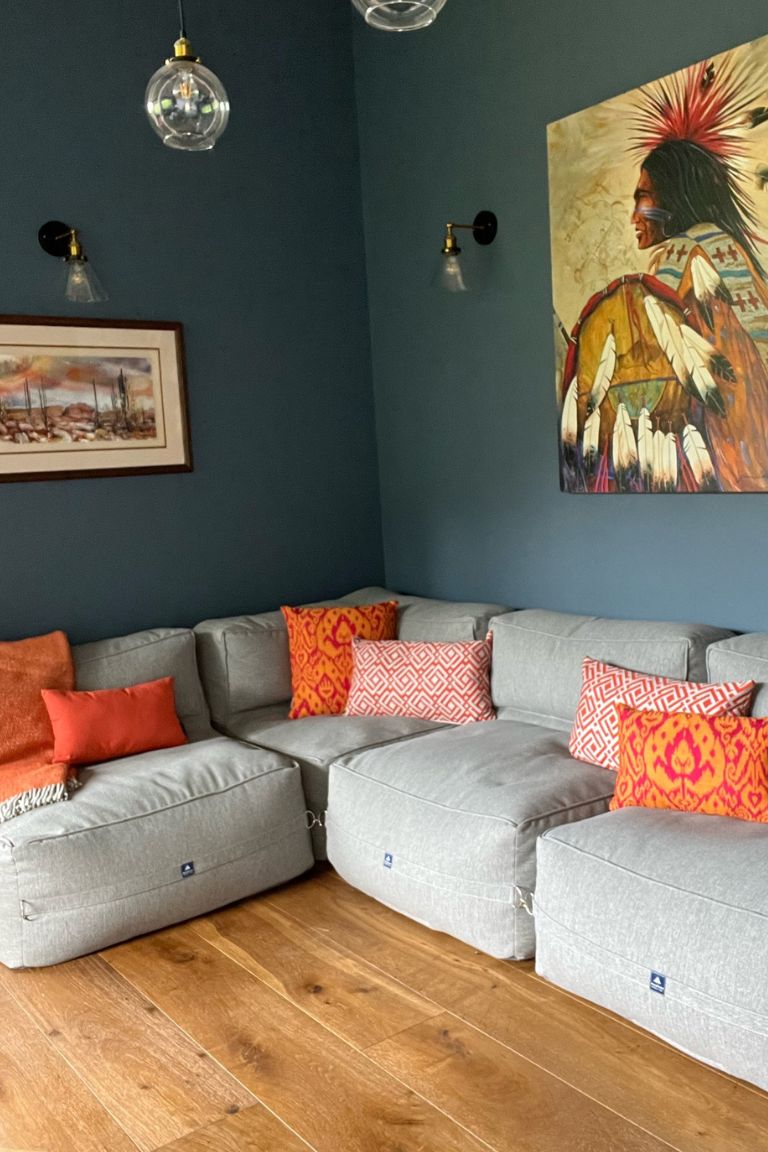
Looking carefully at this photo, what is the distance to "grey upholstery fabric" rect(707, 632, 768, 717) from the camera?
2730 millimetres

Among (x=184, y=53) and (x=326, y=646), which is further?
(x=326, y=646)

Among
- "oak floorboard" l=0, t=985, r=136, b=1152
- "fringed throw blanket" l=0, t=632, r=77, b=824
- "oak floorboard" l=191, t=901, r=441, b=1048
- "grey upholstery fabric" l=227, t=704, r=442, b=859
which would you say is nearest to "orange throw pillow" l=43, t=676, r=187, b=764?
"fringed throw blanket" l=0, t=632, r=77, b=824

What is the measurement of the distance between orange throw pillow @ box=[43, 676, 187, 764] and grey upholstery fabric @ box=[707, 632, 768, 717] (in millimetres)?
1696

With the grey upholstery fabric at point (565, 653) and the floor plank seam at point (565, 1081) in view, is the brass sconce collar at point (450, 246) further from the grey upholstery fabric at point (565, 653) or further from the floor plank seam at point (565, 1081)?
the floor plank seam at point (565, 1081)

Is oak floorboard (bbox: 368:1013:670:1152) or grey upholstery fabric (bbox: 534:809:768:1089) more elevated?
grey upholstery fabric (bbox: 534:809:768:1089)

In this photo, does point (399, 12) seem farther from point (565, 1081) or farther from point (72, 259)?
point (72, 259)

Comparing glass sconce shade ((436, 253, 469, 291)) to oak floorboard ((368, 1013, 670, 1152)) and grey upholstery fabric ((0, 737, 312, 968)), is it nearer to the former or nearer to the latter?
grey upholstery fabric ((0, 737, 312, 968))

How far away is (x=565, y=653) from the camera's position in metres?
3.30

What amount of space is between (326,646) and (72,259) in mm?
1569

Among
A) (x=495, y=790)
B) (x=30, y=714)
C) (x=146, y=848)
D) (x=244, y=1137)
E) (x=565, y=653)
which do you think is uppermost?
(x=565, y=653)

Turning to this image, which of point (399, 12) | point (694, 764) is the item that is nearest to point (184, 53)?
point (399, 12)

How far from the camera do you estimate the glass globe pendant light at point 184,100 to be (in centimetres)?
199

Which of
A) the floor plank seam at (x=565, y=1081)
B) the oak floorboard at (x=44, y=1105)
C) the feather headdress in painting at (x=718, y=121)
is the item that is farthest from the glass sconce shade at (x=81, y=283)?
the floor plank seam at (x=565, y=1081)

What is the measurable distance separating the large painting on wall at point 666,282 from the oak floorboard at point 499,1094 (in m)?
1.69
